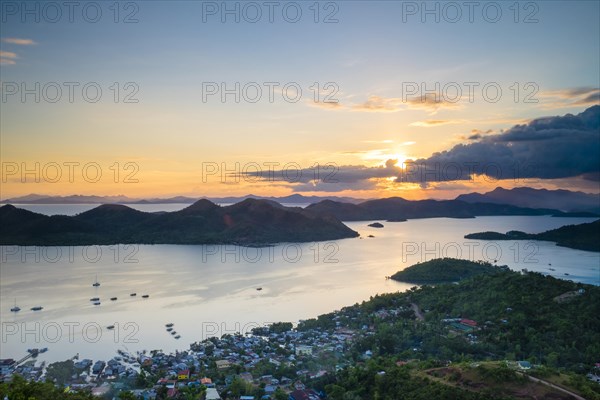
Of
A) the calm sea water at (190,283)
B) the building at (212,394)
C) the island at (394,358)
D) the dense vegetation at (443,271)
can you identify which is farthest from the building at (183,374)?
the dense vegetation at (443,271)

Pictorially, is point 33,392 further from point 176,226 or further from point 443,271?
point 176,226

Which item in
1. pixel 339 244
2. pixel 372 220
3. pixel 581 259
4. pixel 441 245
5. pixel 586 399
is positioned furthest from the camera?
pixel 372 220

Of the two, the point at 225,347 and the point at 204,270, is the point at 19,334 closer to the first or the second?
the point at 225,347


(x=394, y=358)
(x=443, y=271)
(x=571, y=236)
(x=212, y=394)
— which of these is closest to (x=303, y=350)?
(x=394, y=358)

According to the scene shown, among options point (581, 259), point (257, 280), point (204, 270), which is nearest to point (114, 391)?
point (257, 280)

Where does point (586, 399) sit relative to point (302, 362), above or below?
above

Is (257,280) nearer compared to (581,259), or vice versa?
(257,280)

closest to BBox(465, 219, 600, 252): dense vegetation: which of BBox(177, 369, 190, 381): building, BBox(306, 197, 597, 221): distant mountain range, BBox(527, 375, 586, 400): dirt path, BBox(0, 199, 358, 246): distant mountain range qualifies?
BBox(0, 199, 358, 246): distant mountain range

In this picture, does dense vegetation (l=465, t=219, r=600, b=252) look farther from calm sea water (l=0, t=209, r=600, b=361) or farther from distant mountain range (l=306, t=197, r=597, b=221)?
distant mountain range (l=306, t=197, r=597, b=221)
